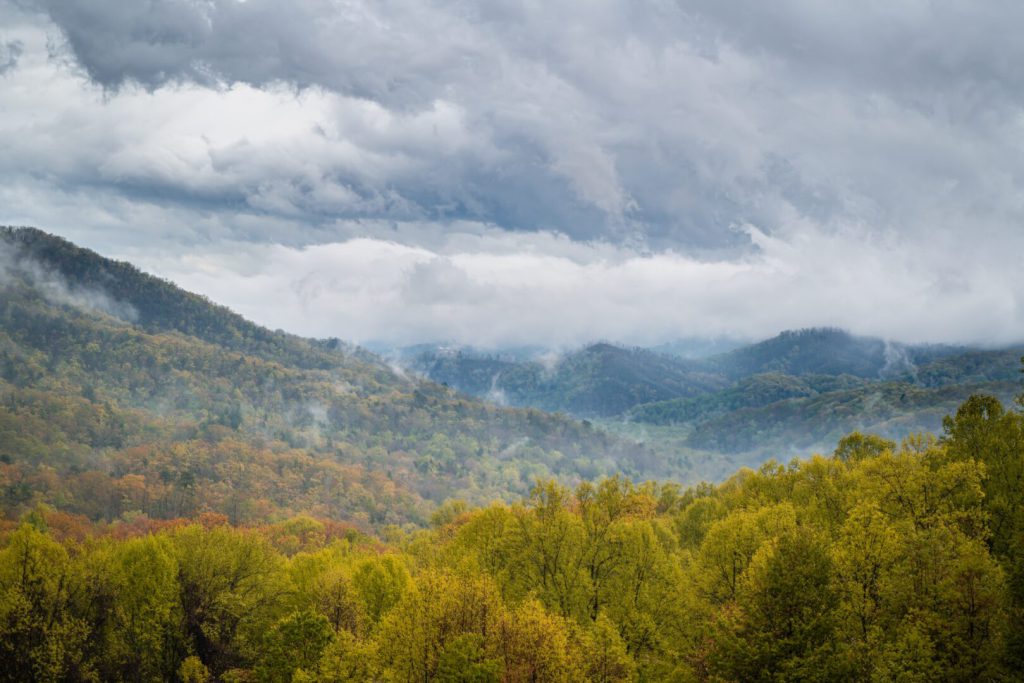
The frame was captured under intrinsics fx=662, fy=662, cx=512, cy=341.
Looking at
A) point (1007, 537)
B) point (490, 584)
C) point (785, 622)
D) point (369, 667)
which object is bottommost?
point (369, 667)

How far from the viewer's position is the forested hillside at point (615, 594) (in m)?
37.1

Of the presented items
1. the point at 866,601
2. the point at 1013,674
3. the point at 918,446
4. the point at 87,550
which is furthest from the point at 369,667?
the point at 87,550

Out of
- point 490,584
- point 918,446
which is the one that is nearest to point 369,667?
point 490,584

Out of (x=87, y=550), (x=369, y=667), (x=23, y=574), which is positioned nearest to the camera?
(x=369, y=667)

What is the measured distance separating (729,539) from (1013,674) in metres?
23.2

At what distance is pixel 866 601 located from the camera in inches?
1553

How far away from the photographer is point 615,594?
5575 cm

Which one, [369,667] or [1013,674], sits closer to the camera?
[1013,674]

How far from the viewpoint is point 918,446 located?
209 ft

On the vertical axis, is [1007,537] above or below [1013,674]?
above

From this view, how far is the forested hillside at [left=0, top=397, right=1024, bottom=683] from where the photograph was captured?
37.1m

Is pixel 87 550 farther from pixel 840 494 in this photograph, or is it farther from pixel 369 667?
pixel 840 494

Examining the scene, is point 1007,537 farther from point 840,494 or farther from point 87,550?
point 87,550

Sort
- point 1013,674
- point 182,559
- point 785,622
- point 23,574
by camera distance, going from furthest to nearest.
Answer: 1. point 182,559
2. point 23,574
3. point 785,622
4. point 1013,674
